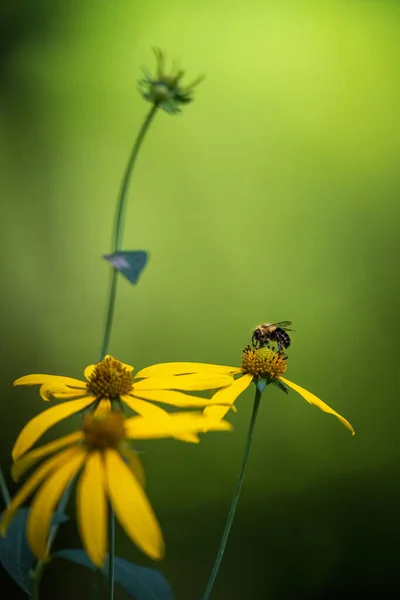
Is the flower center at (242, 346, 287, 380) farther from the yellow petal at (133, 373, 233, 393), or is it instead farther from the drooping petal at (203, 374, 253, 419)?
the yellow petal at (133, 373, 233, 393)

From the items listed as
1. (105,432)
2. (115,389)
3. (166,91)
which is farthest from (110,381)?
(166,91)

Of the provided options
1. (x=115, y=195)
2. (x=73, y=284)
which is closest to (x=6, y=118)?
(x=115, y=195)

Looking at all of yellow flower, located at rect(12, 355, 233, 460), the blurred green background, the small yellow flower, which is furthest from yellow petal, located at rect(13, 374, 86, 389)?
the blurred green background

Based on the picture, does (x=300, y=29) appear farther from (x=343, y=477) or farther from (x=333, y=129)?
(x=343, y=477)

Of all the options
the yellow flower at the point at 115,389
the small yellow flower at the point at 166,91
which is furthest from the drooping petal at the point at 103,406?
the small yellow flower at the point at 166,91

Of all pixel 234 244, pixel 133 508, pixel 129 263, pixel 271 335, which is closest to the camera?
pixel 133 508

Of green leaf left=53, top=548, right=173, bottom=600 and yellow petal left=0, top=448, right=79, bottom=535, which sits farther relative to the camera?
green leaf left=53, top=548, right=173, bottom=600

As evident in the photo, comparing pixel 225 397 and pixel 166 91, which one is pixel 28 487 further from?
pixel 166 91
